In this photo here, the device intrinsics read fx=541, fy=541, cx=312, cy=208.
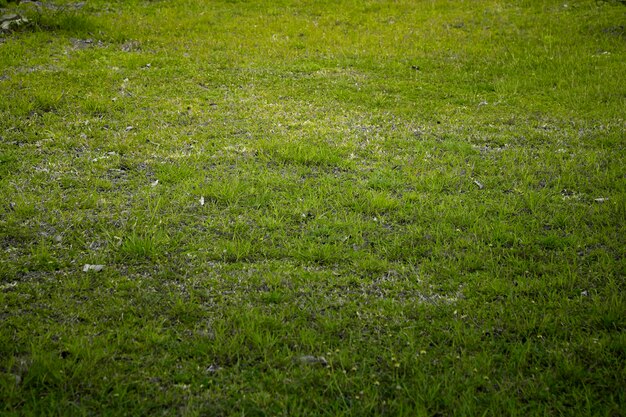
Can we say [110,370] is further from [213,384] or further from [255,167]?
[255,167]

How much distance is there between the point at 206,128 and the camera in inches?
470

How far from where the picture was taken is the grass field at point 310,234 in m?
5.22

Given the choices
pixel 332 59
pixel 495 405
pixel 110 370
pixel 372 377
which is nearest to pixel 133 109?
pixel 332 59

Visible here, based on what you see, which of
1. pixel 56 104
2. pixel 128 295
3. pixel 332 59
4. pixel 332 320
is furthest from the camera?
pixel 332 59

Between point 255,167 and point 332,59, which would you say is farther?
point 332,59

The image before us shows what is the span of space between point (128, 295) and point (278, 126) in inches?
255

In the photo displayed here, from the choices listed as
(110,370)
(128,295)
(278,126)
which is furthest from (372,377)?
(278,126)

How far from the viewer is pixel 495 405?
4887 millimetres

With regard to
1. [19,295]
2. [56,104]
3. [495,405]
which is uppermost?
[56,104]

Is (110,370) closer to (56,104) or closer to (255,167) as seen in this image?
(255,167)

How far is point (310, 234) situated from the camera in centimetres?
802

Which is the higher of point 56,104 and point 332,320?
point 56,104

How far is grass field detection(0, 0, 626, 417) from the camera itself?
17.1ft

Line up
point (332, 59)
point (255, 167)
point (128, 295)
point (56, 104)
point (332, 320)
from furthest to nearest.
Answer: point (332, 59) < point (56, 104) < point (255, 167) < point (128, 295) < point (332, 320)
